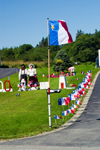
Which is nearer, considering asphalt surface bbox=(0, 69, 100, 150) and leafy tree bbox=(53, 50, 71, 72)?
asphalt surface bbox=(0, 69, 100, 150)

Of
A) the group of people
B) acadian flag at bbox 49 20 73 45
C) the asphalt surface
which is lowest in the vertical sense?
the asphalt surface

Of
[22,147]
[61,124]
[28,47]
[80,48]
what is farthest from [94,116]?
[28,47]

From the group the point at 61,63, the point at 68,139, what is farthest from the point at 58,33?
the point at 61,63

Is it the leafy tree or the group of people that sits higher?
the leafy tree

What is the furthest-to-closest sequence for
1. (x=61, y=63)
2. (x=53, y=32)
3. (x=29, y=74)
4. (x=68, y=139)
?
(x=61, y=63) → (x=29, y=74) → (x=53, y=32) → (x=68, y=139)

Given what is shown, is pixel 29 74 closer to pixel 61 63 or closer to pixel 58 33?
pixel 58 33

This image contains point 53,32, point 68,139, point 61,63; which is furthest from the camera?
point 61,63

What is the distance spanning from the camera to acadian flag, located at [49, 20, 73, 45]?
43.6 feet

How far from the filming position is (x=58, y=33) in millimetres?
13414

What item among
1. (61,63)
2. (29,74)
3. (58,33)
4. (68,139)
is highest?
(61,63)

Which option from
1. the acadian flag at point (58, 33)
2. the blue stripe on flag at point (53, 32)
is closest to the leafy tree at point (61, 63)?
the acadian flag at point (58, 33)

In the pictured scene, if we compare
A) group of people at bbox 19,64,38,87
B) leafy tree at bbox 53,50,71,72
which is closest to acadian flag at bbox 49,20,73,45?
group of people at bbox 19,64,38,87

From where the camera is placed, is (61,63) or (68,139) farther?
(61,63)

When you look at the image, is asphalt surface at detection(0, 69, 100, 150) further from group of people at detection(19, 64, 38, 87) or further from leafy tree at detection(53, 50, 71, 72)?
leafy tree at detection(53, 50, 71, 72)
